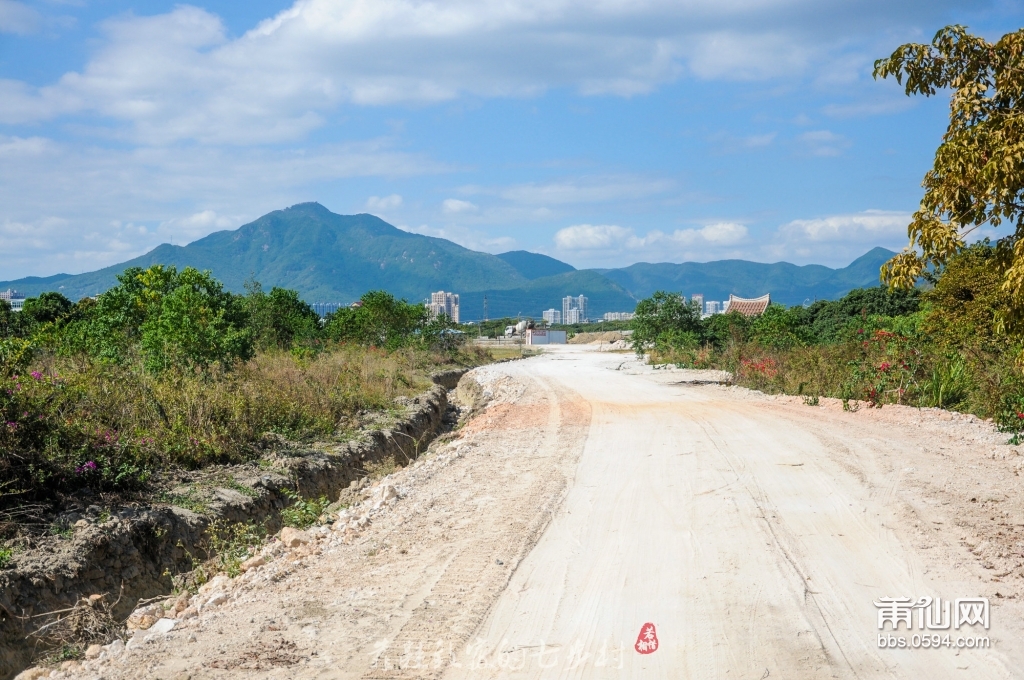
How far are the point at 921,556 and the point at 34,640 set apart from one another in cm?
744

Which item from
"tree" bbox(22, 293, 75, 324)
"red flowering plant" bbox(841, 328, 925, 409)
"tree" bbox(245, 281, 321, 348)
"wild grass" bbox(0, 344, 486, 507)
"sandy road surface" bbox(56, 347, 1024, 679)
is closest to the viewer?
"sandy road surface" bbox(56, 347, 1024, 679)

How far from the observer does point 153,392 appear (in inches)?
468

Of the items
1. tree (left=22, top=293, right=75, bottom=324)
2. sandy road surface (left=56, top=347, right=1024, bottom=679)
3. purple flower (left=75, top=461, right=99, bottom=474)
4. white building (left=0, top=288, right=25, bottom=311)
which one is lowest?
sandy road surface (left=56, top=347, right=1024, bottom=679)

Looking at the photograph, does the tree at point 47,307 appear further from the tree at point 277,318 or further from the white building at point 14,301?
the tree at point 277,318

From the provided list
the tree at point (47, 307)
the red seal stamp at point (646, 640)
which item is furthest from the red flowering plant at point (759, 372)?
the tree at point (47, 307)

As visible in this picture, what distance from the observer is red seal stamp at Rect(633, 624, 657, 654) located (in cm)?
496

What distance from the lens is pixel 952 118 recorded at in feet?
26.0

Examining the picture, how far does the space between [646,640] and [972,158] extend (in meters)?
5.03

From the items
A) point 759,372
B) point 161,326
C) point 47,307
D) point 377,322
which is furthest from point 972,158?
point 47,307

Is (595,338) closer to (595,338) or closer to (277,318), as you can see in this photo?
(595,338)

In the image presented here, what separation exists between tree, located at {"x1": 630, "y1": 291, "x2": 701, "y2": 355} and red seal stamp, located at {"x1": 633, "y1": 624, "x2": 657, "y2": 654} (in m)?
29.9

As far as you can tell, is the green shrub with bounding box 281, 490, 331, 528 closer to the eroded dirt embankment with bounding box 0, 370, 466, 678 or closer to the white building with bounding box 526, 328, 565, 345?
the eroded dirt embankment with bounding box 0, 370, 466, 678

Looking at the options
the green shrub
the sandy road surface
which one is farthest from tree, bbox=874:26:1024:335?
the green shrub

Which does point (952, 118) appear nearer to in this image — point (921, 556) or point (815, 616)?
point (921, 556)
